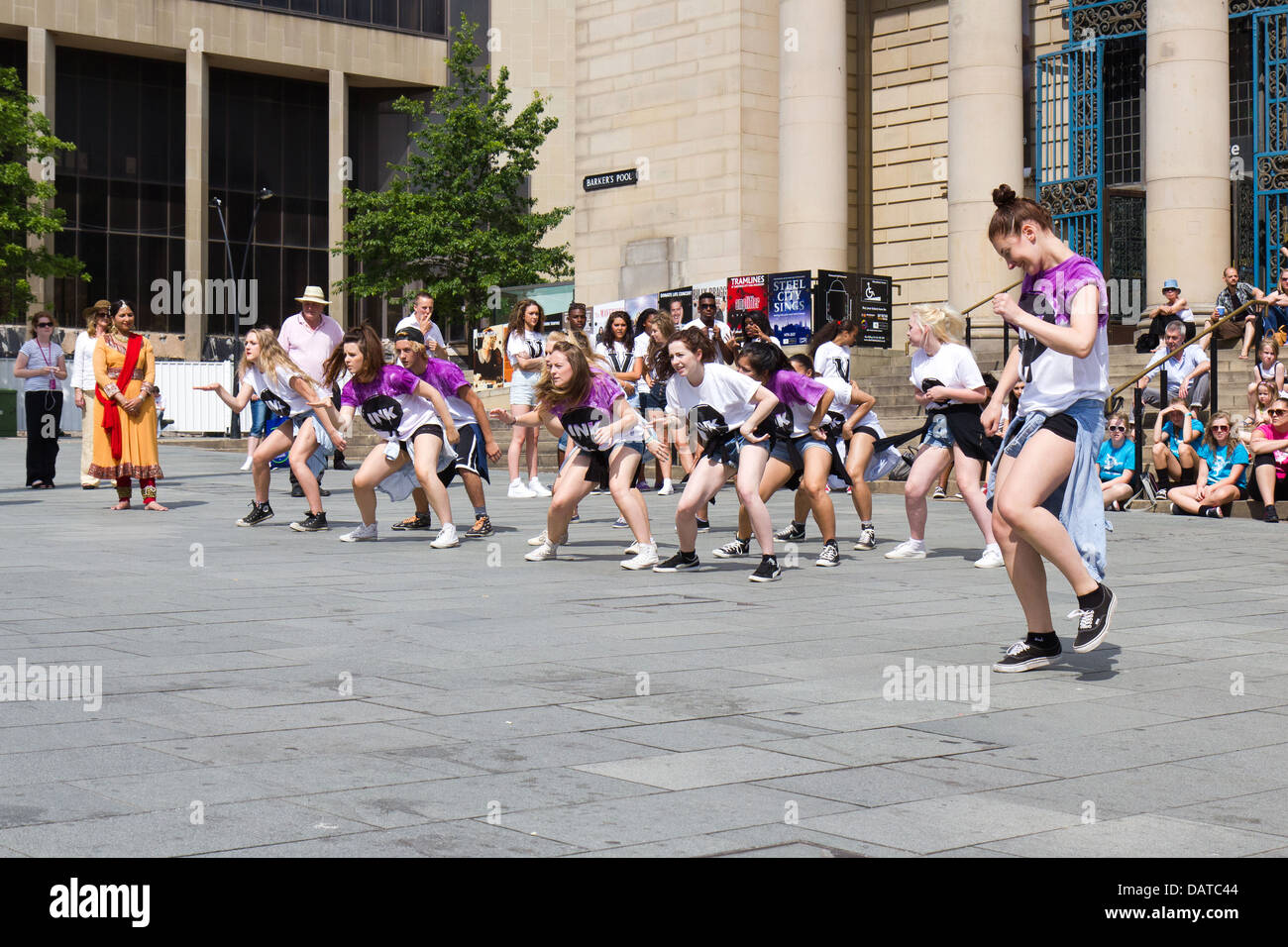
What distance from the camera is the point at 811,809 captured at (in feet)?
15.6

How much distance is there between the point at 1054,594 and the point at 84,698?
18.8 feet

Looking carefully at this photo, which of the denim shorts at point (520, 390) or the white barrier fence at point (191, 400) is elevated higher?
the white barrier fence at point (191, 400)

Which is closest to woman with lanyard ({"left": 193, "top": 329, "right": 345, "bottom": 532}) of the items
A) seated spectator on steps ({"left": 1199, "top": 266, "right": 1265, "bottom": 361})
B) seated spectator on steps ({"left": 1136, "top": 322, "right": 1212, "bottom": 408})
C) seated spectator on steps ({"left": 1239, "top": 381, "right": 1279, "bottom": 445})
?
seated spectator on steps ({"left": 1239, "top": 381, "right": 1279, "bottom": 445})

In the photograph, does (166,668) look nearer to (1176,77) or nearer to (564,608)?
(564,608)

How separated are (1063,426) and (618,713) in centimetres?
228

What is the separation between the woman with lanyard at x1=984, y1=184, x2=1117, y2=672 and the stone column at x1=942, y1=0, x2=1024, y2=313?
65.8ft

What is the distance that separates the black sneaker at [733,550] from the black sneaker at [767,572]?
1308 millimetres

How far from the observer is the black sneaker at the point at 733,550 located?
11999mm

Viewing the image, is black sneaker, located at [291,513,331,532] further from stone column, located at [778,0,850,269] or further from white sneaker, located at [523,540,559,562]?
stone column, located at [778,0,850,269]

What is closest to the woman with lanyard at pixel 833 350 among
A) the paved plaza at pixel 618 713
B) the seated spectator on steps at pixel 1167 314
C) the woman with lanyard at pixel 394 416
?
the paved plaza at pixel 618 713

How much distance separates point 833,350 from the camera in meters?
13.4

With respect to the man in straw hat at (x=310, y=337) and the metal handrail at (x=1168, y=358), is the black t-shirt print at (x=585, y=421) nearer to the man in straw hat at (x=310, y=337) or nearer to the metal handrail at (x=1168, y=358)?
the man in straw hat at (x=310, y=337)

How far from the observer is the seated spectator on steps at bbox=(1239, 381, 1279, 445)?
15922mm
